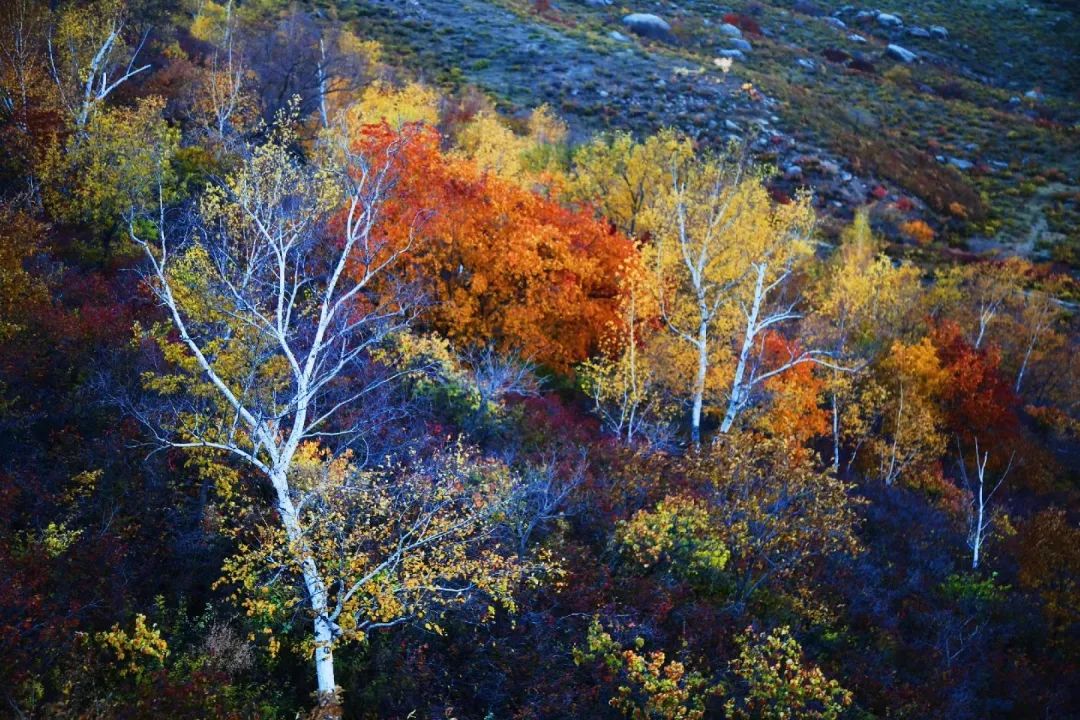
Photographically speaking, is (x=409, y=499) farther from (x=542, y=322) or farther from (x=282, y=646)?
(x=542, y=322)

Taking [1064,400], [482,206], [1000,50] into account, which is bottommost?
[1064,400]

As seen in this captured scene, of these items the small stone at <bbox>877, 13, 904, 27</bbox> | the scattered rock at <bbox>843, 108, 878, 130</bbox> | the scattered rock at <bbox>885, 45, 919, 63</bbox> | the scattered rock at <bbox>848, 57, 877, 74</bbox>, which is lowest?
the scattered rock at <bbox>843, 108, 878, 130</bbox>

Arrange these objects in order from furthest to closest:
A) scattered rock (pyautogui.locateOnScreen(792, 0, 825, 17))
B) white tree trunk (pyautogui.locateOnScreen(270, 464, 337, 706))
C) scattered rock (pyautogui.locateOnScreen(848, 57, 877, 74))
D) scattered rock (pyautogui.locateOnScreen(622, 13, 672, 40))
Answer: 1. scattered rock (pyautogui.locateOnScreen(792, 0, 825, 17))
2. scattered rock (pyautogui.locateOnScreen(848, 57, 877, 74))
3. scattered rock (pyautogui.locateOnScreen(622, 13, 672, 40))
4. white tree trunk (pyautogui.locateOnScreen(270, 464, 337, 706))

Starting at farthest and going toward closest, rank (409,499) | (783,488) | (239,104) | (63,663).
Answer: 1. (239,104)
2. (783,488)
3. (409,499)
4. (63,663)

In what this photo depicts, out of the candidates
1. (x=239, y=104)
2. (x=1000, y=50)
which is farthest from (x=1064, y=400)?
(x=1000, y=50)

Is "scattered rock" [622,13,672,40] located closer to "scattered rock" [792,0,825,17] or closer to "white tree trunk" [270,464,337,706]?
"scattered rock" [792,0,825,17]

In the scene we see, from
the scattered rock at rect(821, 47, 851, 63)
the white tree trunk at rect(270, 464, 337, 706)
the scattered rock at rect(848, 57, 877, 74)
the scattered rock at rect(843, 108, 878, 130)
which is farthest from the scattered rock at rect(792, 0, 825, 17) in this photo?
the white tree trunk at rect(270, 464, 337, 706)
